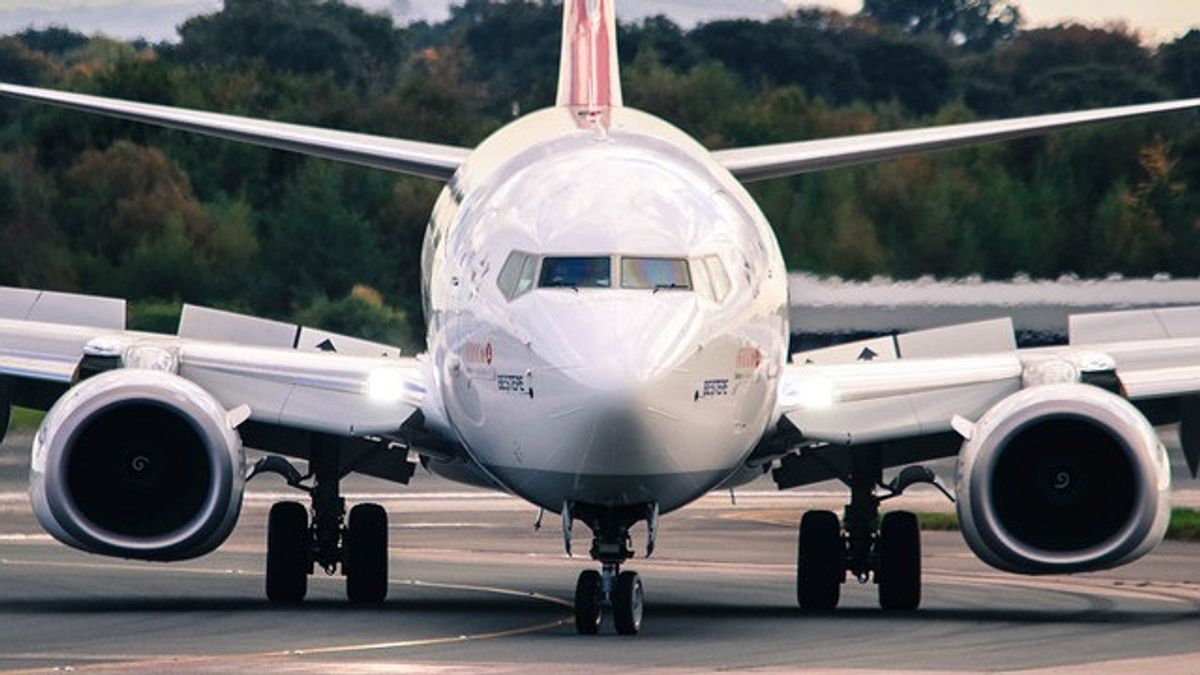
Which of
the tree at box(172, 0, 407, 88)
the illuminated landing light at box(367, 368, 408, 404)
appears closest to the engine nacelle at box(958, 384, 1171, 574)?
the illuminated landing light at box(367, 368, 408, 404)

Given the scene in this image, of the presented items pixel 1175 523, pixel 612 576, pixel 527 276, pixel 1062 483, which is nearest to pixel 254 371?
pixel 527 276

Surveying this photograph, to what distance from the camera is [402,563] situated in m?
29.7

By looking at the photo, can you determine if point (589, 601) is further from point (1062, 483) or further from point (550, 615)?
point (1062, 483)

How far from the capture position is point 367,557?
25016mm

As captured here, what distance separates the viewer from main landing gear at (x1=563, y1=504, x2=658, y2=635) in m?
21.2

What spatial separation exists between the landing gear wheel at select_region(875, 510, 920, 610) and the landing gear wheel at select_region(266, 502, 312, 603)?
14.6 ft

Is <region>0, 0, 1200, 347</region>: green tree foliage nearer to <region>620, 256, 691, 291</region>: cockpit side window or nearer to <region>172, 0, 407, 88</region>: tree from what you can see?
<region>172, 0, 407, 88</region>: tree

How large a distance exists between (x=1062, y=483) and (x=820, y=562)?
2578 mm

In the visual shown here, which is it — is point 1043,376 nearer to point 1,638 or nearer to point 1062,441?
point 1062,441

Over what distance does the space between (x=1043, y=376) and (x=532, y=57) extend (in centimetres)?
2641

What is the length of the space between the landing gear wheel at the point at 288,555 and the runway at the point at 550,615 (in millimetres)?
251

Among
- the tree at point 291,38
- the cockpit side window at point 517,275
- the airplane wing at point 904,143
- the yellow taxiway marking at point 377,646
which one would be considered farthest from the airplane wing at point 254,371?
the tree at point 291,38

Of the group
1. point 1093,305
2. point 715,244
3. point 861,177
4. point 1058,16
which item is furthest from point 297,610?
point 1058,16

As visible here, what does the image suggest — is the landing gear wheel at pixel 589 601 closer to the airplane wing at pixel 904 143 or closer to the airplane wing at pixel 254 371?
the airplane wing at pixel 254 371
